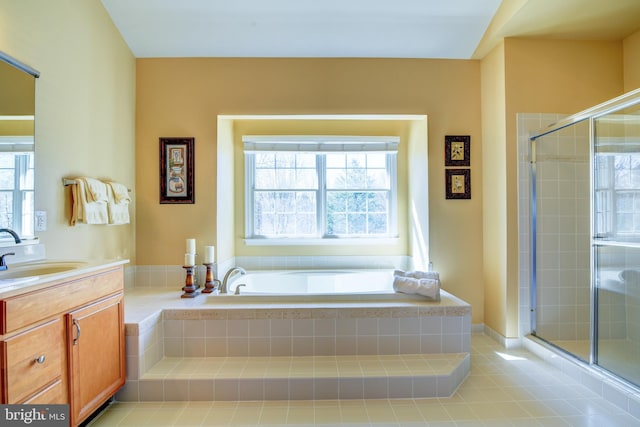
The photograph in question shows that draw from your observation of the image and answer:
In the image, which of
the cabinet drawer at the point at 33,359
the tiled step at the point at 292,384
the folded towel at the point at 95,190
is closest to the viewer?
the cabinet drawer at the point at 33,359

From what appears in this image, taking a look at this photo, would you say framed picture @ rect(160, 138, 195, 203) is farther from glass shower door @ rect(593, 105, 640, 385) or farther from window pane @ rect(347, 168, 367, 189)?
glass shower door @ rect(593, 105, 640, 385)

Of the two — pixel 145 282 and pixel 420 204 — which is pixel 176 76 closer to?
pixel 145 282

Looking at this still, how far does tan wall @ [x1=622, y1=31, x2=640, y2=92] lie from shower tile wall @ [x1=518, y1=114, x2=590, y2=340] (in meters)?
0.55

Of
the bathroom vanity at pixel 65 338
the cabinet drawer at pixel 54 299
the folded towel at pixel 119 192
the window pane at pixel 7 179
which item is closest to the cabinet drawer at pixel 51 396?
the bathroom vanity at pixel 65 338

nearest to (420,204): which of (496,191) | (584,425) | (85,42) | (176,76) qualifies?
(496,191)

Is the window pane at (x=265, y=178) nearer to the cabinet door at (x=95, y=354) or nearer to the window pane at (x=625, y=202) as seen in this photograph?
the cabinet door at (x=95, y=354)

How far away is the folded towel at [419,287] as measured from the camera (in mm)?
2375

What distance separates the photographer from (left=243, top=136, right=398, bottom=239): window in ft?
12.1

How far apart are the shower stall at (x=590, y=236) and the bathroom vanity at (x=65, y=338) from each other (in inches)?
115

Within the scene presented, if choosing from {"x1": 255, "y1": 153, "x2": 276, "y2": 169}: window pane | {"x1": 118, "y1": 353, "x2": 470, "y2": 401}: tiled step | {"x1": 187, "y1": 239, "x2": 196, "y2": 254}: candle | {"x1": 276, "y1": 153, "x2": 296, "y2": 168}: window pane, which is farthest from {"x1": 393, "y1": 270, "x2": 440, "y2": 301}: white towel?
{"x1": 255, "y1": 153, "x2": 276, "y2": 169}: window pane

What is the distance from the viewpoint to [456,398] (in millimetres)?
1988

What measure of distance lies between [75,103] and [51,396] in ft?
6.14

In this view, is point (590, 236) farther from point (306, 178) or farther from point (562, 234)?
point (306, 178)

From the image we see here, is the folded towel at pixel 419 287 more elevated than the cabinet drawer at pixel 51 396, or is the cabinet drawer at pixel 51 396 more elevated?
the folded towel at pixel 419 287
